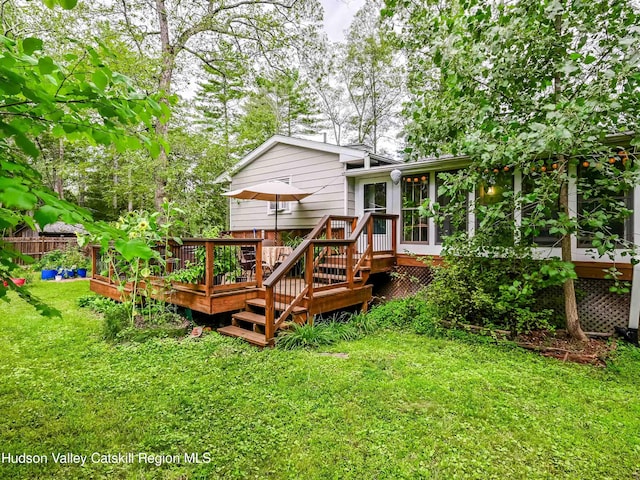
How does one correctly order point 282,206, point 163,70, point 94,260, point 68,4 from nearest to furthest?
point 68,4 → point 94,260 → point 163,70 → point 282,206

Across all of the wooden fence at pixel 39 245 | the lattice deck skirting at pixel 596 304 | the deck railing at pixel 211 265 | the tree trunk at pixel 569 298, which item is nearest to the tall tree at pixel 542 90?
the tree trunk at pixel 569 298

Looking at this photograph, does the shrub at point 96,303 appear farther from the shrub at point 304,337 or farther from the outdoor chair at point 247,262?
the shrub at point 304,337

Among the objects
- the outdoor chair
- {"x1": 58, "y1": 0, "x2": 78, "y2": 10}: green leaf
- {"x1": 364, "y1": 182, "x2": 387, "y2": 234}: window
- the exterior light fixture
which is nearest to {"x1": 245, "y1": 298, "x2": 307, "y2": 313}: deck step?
the outdoor chair

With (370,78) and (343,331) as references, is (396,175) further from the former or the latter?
(370,78)

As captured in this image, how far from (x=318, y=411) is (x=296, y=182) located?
6753 mm

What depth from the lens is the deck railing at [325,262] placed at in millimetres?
4606

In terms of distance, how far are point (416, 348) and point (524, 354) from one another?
1.38 m

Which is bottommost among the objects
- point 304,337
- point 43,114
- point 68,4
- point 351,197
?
point 304,337

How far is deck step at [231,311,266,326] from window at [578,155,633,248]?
14.1 feet

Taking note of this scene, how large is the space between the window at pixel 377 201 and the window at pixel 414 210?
0.46 m

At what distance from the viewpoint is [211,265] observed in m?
4.80

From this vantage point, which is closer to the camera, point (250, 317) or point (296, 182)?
point (250, 317)

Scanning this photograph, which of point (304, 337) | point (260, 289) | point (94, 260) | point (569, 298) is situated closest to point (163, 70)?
point (94, 260)

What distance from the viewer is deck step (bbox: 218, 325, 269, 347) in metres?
4.41
